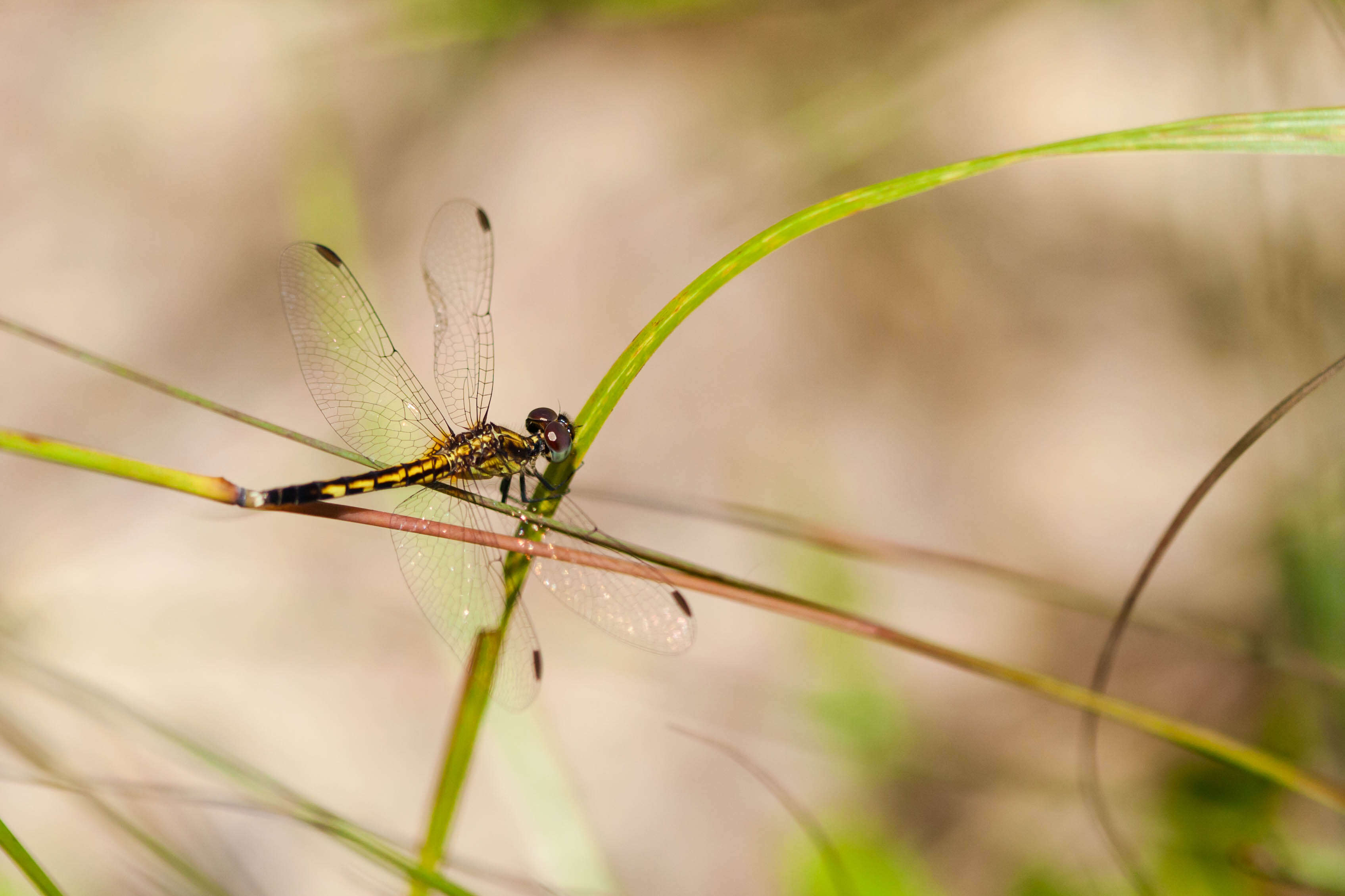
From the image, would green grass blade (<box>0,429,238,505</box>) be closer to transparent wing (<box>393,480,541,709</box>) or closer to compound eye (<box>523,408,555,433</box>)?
transparent wing (<box>393,480,541,709</box>)

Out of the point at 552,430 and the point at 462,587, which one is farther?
the point at 552,430

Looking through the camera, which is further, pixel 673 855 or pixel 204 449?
pixel 204 449

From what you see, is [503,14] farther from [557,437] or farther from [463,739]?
[463,739]

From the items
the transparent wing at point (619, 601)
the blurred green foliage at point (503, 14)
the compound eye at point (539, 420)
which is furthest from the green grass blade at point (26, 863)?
the blurred green foliage at point (503, 14)

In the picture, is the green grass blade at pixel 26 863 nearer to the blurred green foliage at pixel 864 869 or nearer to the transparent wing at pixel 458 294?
the transparent wing at pixel 458 294

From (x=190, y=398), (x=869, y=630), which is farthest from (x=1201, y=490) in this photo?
(x=190, y=398)

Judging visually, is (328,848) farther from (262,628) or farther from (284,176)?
(284,176)

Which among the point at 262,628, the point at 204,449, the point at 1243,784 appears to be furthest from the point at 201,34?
the point at 1243,784
